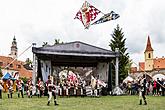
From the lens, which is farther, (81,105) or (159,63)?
(159,63)

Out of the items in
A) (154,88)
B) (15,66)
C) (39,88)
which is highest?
(15,66)

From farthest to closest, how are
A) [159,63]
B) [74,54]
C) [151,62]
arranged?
1. [151,62]
2. [159,63]
3. [74,54]

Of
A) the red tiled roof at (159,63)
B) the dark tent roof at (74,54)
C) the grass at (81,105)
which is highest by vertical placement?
the red tiled roof at (159,63)

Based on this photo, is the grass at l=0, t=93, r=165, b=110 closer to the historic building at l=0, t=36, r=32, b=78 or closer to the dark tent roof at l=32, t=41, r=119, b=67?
the dark tent roof at l=32, t=41, r=119, b=67

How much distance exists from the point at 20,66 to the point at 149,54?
1794 inches

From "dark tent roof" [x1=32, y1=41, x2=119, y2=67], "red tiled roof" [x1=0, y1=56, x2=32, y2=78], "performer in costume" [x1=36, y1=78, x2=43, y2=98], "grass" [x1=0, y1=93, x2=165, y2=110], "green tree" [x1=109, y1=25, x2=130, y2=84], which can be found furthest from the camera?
"red tiled roof" [x1=0, y1=56, x2=32, y2=78]

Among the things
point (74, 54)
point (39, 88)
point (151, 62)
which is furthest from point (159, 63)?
point (39, 88)

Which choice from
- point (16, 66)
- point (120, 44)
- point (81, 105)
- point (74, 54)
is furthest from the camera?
point (16, 66)

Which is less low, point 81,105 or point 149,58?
point 149,58

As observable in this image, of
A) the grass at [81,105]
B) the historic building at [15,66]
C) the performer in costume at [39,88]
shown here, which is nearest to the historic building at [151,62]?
the historic building at [15,66]

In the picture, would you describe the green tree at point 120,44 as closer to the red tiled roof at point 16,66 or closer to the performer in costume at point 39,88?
the performer in costume at point 39,88

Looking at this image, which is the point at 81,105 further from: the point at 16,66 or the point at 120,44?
the point at 16,66

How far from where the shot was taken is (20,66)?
96375mm

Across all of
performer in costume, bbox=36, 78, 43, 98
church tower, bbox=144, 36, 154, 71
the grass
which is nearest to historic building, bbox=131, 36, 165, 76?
church tower, bbox=144, 36, 154, 71
